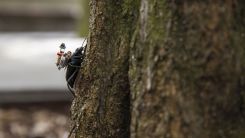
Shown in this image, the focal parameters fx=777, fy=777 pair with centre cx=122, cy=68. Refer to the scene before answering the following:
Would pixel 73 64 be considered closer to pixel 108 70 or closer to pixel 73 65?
pixel 73 65

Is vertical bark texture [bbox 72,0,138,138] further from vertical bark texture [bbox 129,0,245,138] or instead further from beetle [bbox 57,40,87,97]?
vertical bark texture [bbox 129,0,245,138]

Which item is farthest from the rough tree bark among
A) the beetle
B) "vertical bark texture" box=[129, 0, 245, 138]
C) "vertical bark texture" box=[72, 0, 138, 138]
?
the beetle

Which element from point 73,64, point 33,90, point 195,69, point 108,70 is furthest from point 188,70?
point 33,90

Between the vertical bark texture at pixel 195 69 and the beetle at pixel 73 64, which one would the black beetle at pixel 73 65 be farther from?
the vertical bark texture at pixel 195 69

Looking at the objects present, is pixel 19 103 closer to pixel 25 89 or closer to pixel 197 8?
pixel 25 89

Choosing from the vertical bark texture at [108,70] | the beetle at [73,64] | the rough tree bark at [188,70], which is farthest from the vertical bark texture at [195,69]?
the beetle at [73,64]

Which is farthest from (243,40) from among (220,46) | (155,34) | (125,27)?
(125,27)
